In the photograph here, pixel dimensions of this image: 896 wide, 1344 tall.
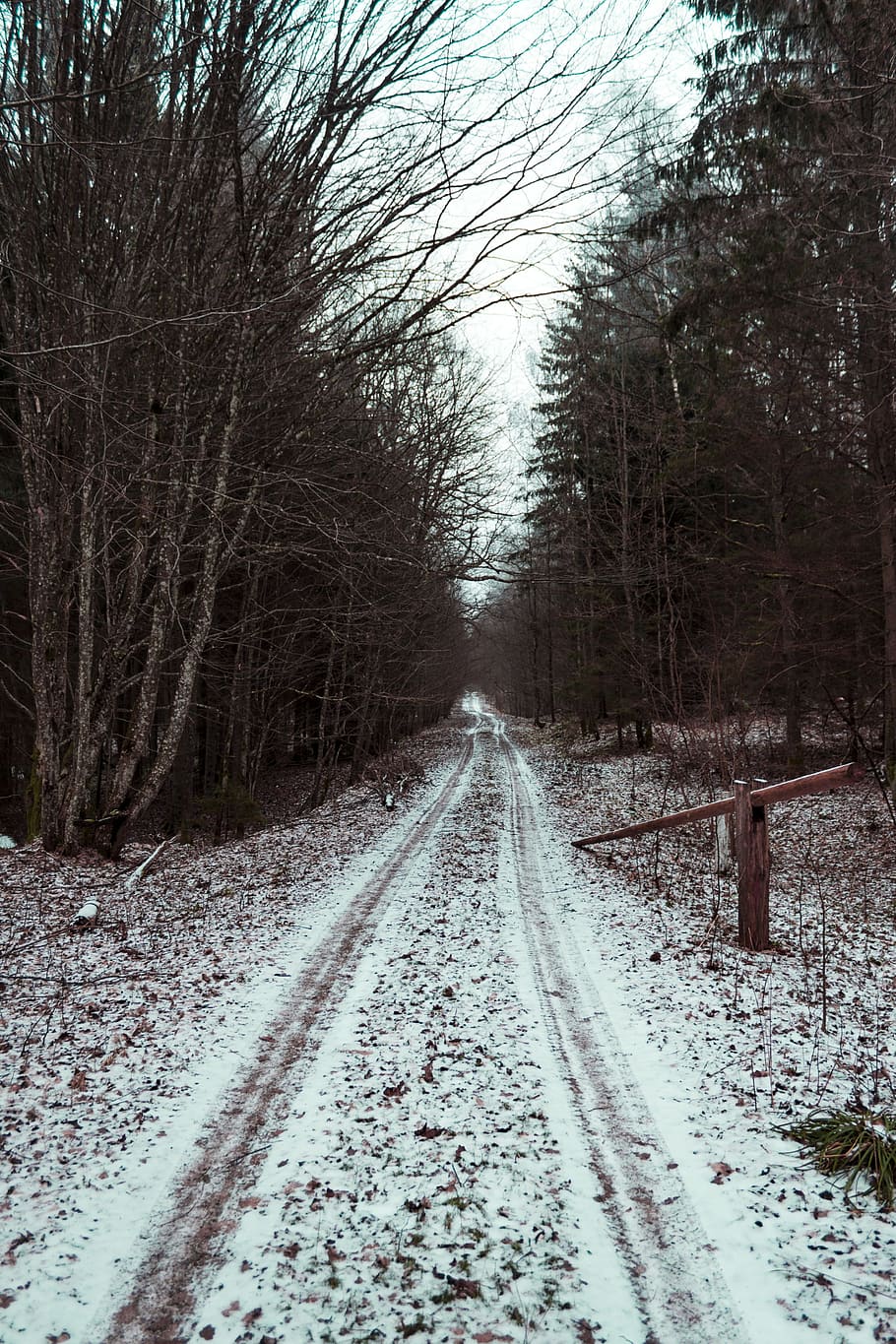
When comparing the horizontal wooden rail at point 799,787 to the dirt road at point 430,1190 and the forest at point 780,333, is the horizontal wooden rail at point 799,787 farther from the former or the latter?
the forest at point 780,333

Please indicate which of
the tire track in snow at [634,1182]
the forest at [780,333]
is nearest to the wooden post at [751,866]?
the tire track in snow at [634,1182]

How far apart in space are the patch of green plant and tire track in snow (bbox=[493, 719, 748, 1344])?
0.76 metres

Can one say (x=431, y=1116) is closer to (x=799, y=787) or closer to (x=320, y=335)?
(x=799, y=787)

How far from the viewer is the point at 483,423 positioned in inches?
632

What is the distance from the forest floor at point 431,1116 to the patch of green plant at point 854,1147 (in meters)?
0.10

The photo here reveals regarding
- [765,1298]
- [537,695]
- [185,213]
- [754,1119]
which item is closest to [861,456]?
[185,213]

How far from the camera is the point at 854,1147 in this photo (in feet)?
12.3

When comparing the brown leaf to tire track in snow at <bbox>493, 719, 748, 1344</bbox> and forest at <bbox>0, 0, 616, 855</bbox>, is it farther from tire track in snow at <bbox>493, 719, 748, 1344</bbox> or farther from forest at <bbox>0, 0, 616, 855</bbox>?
forest at <bbox>0, 0, 616, 855</bbox>

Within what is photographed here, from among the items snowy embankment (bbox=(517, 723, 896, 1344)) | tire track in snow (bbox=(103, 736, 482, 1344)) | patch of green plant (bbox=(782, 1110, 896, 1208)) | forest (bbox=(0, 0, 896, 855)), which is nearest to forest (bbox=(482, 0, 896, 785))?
forest (bbox=(0, 0, 896, 855))

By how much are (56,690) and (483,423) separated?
33.0 feet

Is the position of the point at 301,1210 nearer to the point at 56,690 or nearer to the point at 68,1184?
the point at 68,1184

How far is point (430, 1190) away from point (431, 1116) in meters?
0.66

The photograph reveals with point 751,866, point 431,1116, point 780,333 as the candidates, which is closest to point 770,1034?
point 751,866

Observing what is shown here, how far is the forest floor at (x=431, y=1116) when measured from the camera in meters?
2.96
